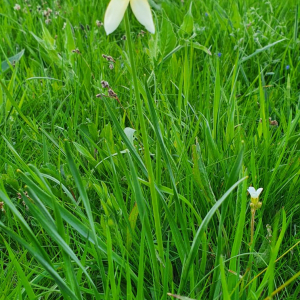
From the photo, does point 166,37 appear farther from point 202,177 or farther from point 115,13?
point 115,13

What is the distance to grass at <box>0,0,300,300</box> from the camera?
3.08 ft

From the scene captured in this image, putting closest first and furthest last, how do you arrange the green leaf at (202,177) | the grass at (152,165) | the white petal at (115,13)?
the white petal at (115,13) → the grass at (152,165) → the green leaf at (202,177)

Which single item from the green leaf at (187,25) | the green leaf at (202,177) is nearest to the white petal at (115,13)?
the green leaf at (202,177)

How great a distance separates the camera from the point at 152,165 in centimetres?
144

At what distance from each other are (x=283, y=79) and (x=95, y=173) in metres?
1.12

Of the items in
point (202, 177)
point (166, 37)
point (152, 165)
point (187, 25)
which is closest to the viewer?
point (202, 177)

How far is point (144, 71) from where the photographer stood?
82.3 inches

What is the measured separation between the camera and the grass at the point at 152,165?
94cm

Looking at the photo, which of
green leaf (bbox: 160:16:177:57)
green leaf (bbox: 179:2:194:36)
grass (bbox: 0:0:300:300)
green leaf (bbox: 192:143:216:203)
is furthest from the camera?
green leaf (bbox: 179:2:194:36)

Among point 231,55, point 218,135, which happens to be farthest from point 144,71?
point 218,135

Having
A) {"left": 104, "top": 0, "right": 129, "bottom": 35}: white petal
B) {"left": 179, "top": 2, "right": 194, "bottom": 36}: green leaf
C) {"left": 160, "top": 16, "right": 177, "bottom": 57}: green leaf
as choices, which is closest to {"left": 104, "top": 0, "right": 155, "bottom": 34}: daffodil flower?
{"left": 104, "top": 0, "right": 129, "bottom": 35}: white petal

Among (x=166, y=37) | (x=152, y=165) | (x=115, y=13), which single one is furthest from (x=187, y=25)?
(x=115, y=13)

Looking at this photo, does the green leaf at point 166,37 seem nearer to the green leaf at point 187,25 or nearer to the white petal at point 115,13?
the green leaf at point 187,25

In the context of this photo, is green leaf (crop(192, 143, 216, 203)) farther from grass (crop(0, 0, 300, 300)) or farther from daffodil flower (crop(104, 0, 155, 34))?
daffodil flower (crop(104, 0, 155, 34))
